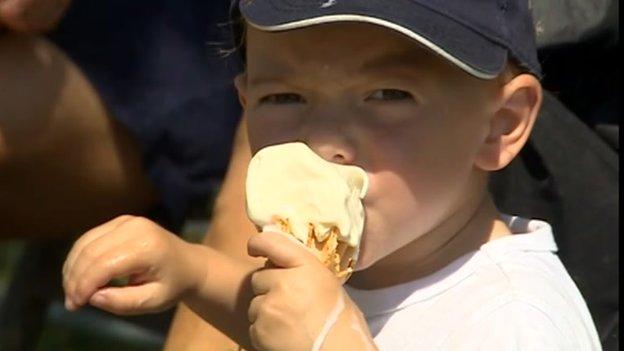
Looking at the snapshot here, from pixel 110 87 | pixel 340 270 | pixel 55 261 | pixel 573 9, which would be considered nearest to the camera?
pixel 340 270

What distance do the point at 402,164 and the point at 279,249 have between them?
201mm

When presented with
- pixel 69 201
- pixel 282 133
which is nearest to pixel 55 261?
pixel 69 201

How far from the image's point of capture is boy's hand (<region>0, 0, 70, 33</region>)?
7.72ft

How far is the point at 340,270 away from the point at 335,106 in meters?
0.18

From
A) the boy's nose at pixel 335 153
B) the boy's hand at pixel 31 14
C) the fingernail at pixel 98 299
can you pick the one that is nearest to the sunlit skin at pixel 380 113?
the boy's nose at pixel 335 153

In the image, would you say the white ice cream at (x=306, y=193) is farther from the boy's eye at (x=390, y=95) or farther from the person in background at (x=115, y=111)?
the person in background at (x=115, y=111)

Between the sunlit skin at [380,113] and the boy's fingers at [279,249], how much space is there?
13 cm

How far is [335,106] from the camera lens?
1629 mm

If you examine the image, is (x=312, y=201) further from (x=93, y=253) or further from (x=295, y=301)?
(x=93, y=253)

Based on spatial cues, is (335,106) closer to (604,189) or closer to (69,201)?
(604,189)

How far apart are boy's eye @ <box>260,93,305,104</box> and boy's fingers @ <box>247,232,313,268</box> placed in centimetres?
20

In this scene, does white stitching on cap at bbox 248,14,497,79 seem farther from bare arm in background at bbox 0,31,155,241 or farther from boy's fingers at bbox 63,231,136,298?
bare arm in background at bbox 0,31,155,241

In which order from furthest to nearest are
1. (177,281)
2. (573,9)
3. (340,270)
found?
(573,9)
(177,281)
(340,270)

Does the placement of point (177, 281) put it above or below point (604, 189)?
above
